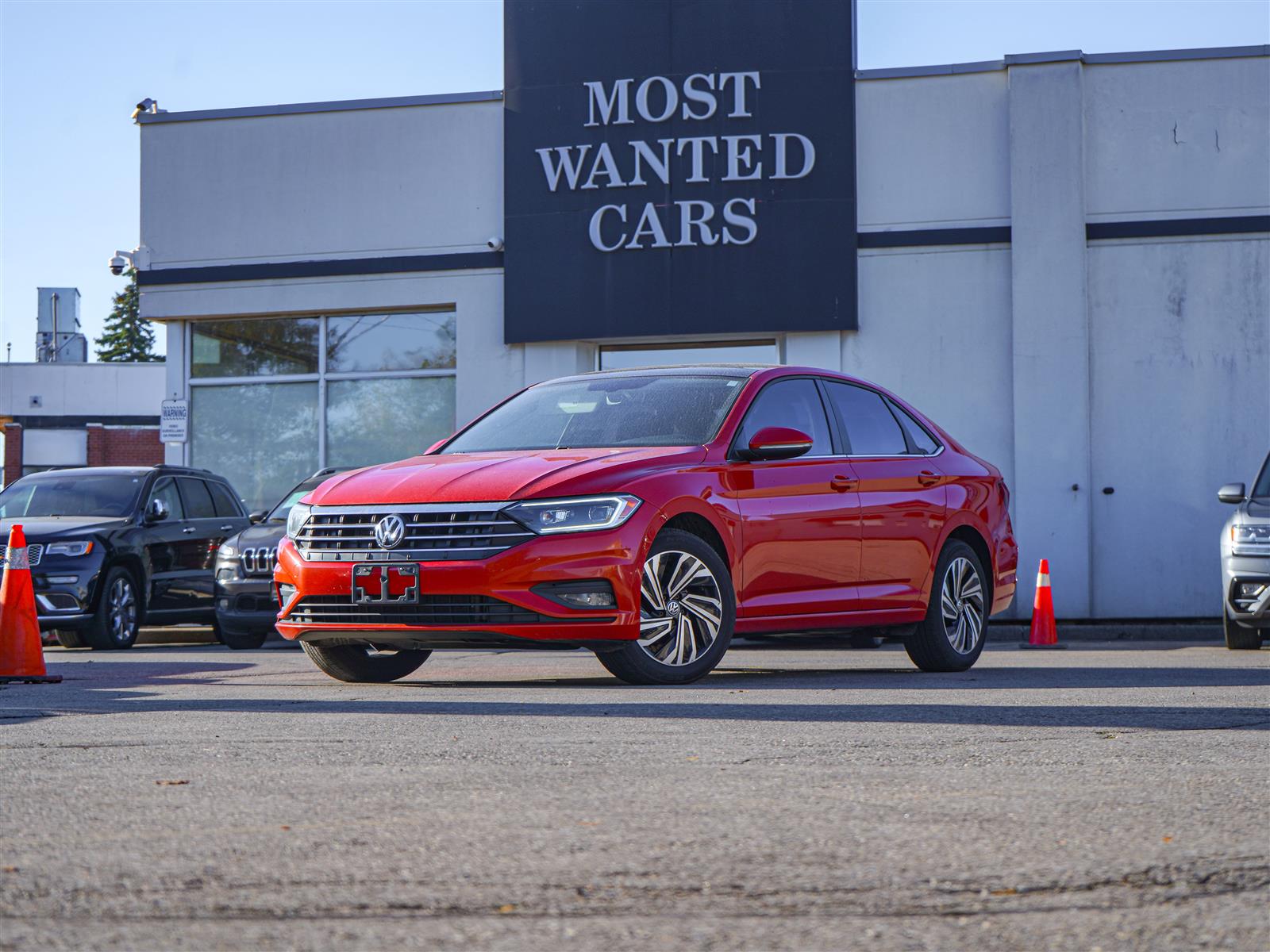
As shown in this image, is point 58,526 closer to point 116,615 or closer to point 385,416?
point 116,615

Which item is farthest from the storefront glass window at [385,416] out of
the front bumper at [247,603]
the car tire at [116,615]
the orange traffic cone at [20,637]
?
the orange traffic cone at [20,637]

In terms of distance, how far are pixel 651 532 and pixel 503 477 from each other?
746mm

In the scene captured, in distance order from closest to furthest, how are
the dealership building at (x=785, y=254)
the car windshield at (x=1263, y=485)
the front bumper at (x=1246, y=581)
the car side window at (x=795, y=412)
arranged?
the car side window at (x=795, y=412)
the front bumper at (x=1246, y=581)
the car windshield at (x=1263, y=485)
the dealership building at (x=785, y=254)

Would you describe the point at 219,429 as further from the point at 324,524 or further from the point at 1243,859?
the point at 1243,859

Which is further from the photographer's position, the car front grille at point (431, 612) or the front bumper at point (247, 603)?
the front bumper at point (247, 603)

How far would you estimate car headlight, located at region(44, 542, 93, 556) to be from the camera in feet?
50.1

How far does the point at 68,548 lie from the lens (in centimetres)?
1532

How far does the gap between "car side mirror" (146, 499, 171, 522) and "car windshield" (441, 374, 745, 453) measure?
281 inches

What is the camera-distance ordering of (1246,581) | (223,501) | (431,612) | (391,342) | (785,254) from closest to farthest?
(431,612) → (1246,581) → (223,501) → (785,254) → (391,342)

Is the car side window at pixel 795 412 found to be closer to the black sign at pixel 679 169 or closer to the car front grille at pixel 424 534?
the car front grille at pixel 424 534

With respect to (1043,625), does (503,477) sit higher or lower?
higher

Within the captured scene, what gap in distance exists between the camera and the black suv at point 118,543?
15188 millimetres

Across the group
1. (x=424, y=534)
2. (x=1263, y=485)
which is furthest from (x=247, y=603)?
(x=1263, y=485)

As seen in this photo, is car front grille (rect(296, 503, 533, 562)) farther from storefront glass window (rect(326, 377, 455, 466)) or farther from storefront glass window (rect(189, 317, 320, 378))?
storefront glass window (rect(189, 317, 320, 378))
